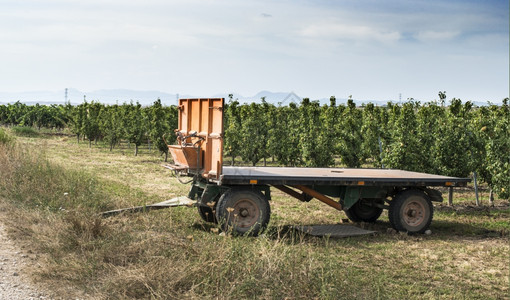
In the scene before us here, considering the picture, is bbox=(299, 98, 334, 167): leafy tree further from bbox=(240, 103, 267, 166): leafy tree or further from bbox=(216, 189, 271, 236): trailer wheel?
bbox=(216, 189, 271, 236): trailer wheel

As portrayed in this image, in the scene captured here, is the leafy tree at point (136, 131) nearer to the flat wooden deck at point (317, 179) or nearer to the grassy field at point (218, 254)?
the grassy field at point (218, 254)

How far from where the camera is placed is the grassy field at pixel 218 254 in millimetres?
5301

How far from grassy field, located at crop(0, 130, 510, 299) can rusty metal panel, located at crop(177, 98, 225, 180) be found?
3.73ft

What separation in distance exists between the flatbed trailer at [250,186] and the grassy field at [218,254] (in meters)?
0.53

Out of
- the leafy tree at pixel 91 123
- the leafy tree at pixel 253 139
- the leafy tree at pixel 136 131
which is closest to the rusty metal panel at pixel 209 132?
the leafy tree at pixel 253 139

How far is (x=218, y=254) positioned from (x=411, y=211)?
17.7ft

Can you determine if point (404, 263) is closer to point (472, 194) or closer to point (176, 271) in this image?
point (176, 271)

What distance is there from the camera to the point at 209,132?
8.68 m

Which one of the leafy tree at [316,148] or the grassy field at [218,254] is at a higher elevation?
the leafy tree at [316,148]

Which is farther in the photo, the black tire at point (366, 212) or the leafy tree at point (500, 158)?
the leafy tree at point (500, 158)

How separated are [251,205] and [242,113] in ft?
58.9

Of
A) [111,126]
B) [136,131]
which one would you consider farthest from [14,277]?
[111,126]

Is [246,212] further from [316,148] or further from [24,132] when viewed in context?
[24,132]

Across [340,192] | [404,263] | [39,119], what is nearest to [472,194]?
[340,192]
